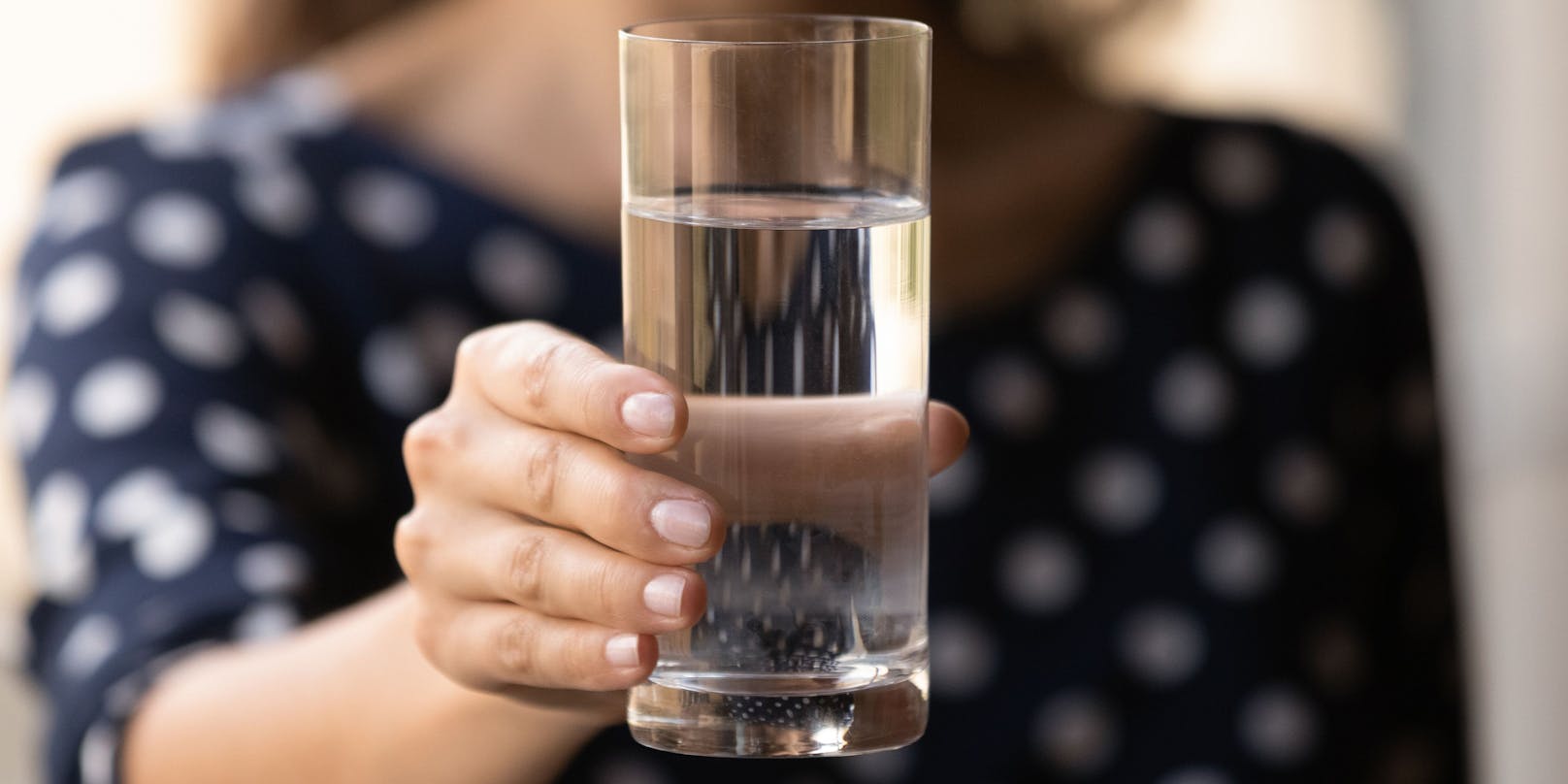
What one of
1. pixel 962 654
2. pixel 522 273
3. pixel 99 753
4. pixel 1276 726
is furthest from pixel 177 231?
pixel 1276 726

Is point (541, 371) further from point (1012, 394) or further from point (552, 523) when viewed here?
point (1012, 394)

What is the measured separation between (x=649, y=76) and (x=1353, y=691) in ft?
4.63

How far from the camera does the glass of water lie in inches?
24.9

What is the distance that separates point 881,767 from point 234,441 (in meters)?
0.67

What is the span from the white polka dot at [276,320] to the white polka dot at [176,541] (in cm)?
29

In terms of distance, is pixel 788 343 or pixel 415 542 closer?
pixel 788 343

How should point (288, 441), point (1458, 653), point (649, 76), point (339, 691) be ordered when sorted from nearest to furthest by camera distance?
point (649, 76) < point (339, 691) < point (288, 441) < point (1458, 653)

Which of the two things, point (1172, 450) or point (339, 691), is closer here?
point (339, 691)

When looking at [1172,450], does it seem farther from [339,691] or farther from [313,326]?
[339,691]

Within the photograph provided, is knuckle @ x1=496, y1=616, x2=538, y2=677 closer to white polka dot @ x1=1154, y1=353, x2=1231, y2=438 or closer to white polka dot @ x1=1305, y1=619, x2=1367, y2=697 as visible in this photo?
white polka dot @ x1=1154, y1=353, x2=1231, y2=438

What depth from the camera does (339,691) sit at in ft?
3.01

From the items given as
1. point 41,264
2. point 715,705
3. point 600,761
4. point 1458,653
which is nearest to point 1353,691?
point 1458,653

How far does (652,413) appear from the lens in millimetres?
618

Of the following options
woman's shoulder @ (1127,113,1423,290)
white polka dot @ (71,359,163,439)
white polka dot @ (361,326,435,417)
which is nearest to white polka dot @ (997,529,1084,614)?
woman's shoulder @ (1127,113,1423,290)
